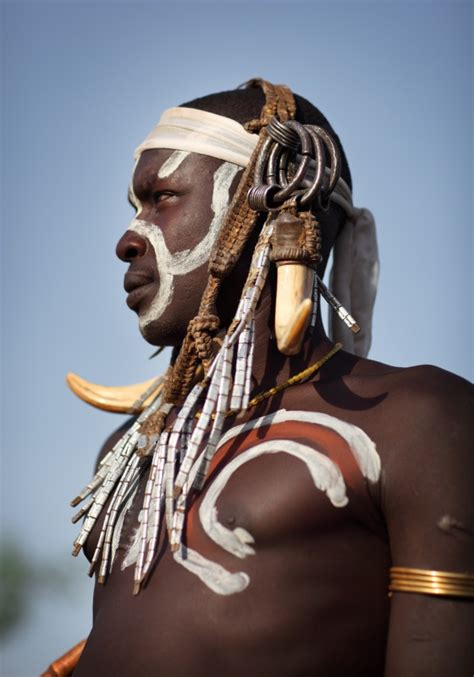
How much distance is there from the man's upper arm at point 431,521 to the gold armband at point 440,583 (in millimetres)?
14

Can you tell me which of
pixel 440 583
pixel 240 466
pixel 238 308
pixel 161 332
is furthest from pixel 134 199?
pixel 440 583

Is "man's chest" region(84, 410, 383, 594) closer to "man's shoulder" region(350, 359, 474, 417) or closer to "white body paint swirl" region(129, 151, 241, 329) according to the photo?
"man's shoulder" region(350, 359, 474, 417)

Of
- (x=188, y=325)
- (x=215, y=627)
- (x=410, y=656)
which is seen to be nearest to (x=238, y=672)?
(x=215, y=627)

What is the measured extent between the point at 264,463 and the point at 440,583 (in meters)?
0.63

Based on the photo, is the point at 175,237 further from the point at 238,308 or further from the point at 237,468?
the point at 237,468

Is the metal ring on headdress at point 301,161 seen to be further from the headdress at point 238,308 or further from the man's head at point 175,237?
the man's head at point 175,237

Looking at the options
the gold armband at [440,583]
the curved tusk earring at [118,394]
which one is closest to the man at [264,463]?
the gold armband at [440,583]

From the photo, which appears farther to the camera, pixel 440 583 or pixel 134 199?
pixel 134 199

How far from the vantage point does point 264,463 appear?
3277mm

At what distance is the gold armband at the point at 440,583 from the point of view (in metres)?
2.97

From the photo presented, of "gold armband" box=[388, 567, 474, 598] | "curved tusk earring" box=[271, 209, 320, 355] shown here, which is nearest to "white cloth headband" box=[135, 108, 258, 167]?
"curved tusk earring" box=[271, 209, 320, 355]

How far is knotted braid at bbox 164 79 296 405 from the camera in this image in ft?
12.1

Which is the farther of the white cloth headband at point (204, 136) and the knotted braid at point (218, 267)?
the white cloth headband at point (204, 136)

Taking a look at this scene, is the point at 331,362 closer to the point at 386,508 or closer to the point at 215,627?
the point at 386,508
